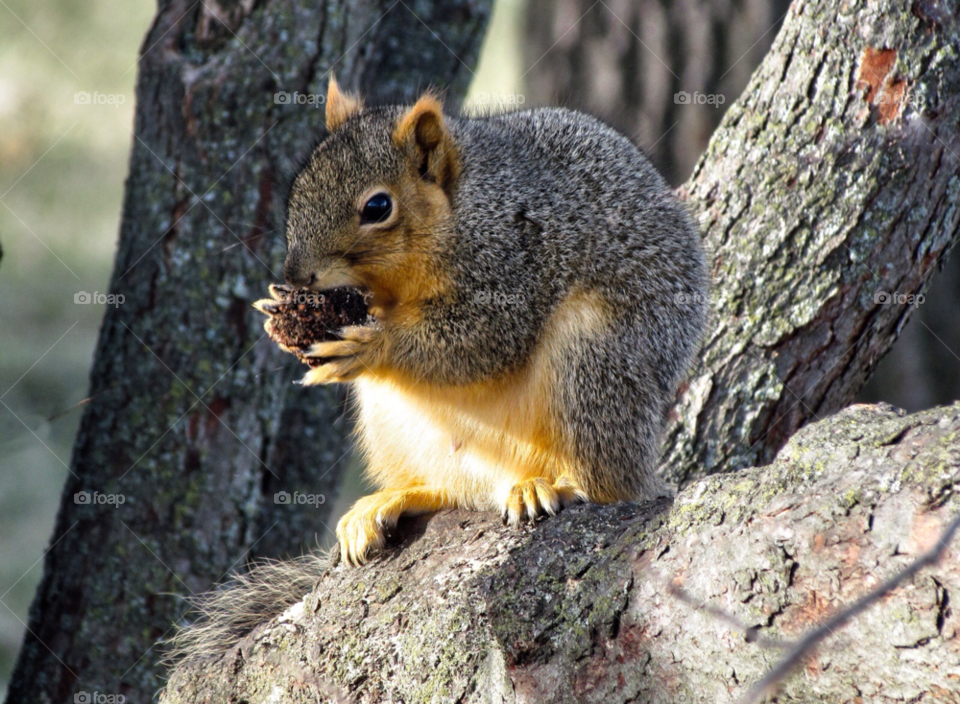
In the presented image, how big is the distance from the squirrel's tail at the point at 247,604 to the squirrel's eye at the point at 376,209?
95 centimetres

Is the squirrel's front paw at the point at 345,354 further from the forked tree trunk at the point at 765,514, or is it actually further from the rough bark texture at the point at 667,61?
the rough bark texture at the point at 667,61

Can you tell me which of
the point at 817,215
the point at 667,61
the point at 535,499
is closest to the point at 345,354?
the point at 535,499

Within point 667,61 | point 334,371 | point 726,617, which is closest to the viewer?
point 726,617

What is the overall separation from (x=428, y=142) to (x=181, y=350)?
1199 millimetres

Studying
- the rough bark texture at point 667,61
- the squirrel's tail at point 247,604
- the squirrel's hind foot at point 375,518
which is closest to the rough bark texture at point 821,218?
the squirrel's hind foot at point 375,518

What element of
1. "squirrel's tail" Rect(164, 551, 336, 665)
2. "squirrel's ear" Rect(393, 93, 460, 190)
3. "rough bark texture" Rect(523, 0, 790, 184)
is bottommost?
→ "squirrel's tail" Rect(164, 551, 336, 665)

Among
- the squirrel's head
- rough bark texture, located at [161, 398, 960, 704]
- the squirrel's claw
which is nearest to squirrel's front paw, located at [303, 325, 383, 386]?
the squirrel's claw

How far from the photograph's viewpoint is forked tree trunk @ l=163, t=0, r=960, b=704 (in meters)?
1.48

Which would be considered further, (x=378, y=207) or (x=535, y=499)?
(x=378, y=207)

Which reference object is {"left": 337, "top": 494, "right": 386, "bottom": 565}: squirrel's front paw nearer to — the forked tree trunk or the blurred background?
the forked tree trunk

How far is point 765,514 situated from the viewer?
5.34 ft

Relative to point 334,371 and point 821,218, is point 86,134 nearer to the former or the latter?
point 334,371

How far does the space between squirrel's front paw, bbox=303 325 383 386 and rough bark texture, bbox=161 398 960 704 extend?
444 millimetres

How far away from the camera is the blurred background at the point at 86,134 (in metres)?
5.00
